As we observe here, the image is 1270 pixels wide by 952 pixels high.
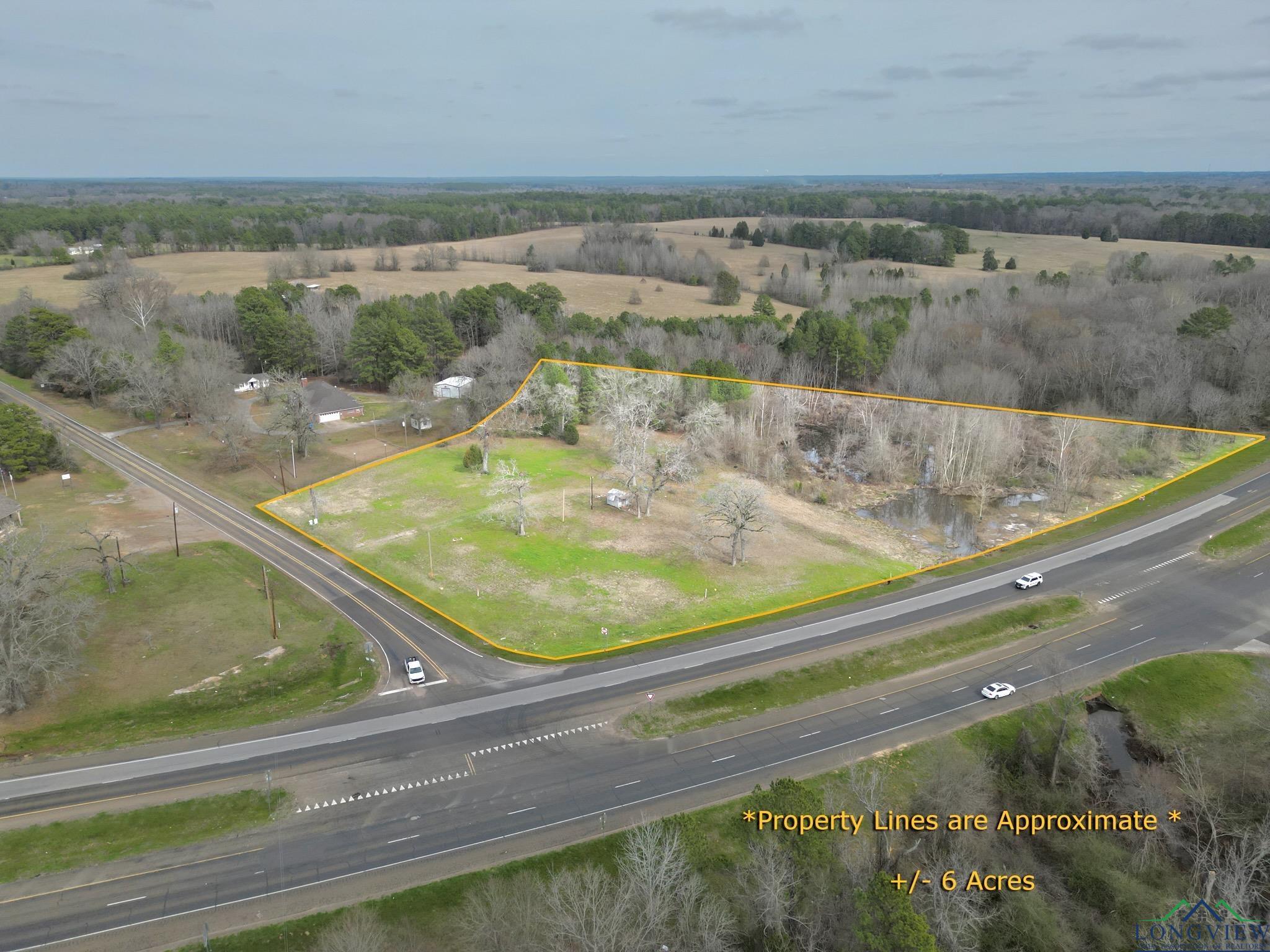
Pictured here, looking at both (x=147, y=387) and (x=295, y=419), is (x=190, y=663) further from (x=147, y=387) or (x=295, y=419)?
(x=147, y=387)

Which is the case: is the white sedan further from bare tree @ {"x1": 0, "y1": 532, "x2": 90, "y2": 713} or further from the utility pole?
bare tree @ {"x1": 0, "y1": 532, "x2": 90, "y2": 713}

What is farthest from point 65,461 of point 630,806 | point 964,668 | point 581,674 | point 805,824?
point 964,668

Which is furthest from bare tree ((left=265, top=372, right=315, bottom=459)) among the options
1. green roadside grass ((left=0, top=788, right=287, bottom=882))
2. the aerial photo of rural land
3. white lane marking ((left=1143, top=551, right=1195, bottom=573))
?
white lane marking ((left=1143, top=551, right=1195, bottom=573))

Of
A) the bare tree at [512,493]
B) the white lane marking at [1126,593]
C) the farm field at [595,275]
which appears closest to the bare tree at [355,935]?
the bare tree at [512,493]

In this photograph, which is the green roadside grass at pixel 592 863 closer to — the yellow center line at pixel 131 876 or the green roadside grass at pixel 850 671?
the yellow center line at pixel 131 876

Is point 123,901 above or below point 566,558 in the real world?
below

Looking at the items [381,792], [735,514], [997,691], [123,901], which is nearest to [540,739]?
[381,792]
